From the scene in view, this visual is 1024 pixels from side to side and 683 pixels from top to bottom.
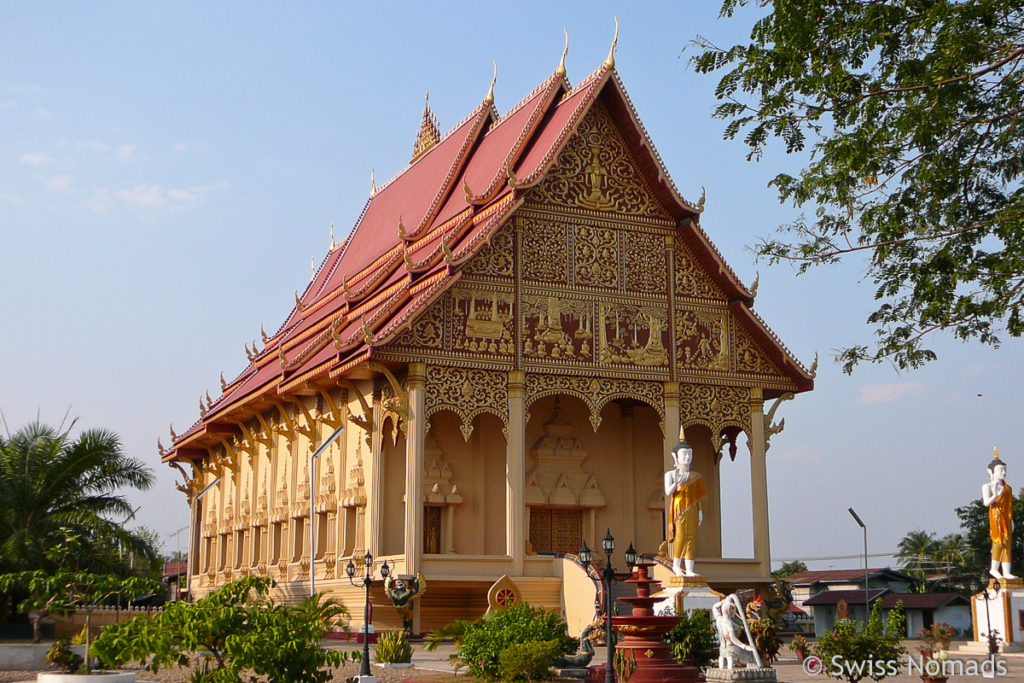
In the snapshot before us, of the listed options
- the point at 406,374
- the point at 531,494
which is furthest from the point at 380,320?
the point at 531,494

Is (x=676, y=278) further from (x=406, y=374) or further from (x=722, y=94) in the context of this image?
(x=722, y=94)

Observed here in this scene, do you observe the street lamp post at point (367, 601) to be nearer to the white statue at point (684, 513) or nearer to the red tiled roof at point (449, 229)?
the red tiled roof at point (449, 229)

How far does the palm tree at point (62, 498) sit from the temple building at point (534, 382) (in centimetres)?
348

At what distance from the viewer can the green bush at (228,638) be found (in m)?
10.0

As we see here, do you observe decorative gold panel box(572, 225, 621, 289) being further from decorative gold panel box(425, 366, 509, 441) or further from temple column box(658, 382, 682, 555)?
decorative gold panel box(425, 366, 509, 441)

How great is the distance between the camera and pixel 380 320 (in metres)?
22.7

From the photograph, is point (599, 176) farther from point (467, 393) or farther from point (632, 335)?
point (467, 393)

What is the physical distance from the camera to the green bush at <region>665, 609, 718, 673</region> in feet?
46.2

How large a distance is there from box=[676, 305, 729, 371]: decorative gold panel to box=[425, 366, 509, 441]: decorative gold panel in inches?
146

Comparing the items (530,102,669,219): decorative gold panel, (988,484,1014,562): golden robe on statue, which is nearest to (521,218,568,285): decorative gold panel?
(530,102,669,219): decorative gold panel

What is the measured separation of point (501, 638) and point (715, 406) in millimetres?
11065

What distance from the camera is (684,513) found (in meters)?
20.0

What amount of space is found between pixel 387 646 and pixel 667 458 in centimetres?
829

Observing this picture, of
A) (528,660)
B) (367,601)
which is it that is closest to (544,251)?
(367,601)
